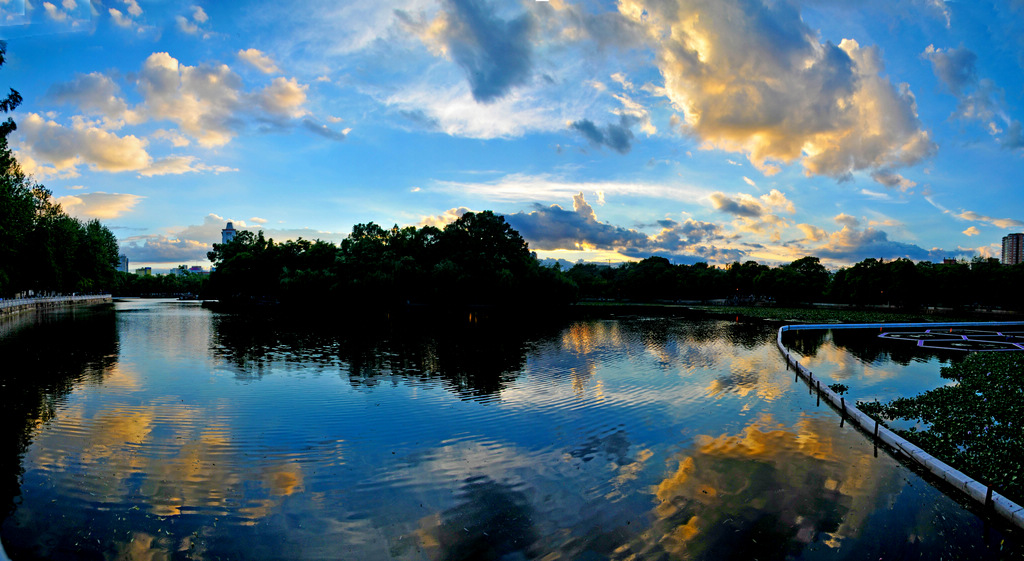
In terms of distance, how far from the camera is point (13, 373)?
61.3ft

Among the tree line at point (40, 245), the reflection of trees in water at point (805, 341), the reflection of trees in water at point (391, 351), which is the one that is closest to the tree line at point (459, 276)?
the tree line at point (40, 245)

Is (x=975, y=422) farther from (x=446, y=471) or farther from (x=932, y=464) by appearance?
(x=446, y=471)

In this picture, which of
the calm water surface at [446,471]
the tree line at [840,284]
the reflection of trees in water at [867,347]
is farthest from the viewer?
the tree line at [840,284]

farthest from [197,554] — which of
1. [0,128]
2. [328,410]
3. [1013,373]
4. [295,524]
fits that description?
[1013,373]

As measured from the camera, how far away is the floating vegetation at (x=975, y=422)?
33.7ft

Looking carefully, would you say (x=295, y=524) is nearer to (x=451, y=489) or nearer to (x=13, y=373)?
(x=451, y=489)

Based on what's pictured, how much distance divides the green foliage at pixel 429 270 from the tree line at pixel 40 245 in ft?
89.9

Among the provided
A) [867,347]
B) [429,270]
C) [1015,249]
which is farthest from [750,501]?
[1015,249]

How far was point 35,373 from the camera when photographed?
61.5 ft

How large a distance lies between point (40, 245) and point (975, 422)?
282 ft

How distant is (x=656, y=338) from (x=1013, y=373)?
18.6 m

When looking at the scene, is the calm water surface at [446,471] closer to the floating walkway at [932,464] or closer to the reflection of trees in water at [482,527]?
the reflection of trees in water at [482,527]

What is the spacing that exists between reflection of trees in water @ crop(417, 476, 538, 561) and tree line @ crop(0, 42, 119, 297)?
50.6m

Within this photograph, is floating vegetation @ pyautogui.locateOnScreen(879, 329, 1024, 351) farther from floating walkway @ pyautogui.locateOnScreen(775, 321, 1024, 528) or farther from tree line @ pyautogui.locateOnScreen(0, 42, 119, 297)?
tree line @ pyautogui.locateOnScreen(0, 42, 119, 297)
